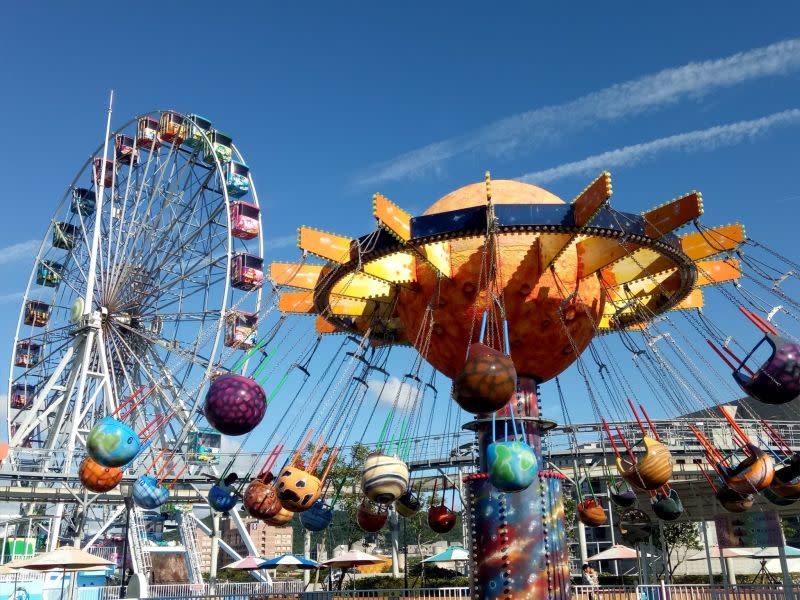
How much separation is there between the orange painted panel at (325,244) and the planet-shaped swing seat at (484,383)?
3.98 metres

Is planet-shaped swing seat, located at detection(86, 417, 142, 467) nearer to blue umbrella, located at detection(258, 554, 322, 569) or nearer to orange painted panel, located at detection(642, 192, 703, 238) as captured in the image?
orange painted panel, located at detection(642, 192, 703, 238)

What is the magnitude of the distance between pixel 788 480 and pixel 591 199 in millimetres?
5342

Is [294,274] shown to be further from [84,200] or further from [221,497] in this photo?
[84,200]

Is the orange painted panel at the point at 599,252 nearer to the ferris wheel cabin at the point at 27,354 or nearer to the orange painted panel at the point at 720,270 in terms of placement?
the orange painted panel at the point at 720,270

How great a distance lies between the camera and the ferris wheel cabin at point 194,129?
3478 centimetres

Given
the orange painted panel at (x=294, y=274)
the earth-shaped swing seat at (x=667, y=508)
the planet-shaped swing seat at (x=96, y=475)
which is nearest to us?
the earth-shaped swing seat at (x=667, y=508)

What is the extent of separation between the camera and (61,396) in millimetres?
33719

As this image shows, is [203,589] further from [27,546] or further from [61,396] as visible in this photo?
[27,546]

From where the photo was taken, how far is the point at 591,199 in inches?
388

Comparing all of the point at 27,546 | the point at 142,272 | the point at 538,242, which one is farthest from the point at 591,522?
the point at 27,546

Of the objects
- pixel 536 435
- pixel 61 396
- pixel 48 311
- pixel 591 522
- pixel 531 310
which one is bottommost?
pixel 591 522

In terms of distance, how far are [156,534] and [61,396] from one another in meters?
10.3

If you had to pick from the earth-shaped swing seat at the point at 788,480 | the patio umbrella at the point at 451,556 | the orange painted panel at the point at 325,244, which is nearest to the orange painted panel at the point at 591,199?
the orange painted panel at the point at 325,244

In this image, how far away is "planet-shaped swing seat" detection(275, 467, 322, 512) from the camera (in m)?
11.0
